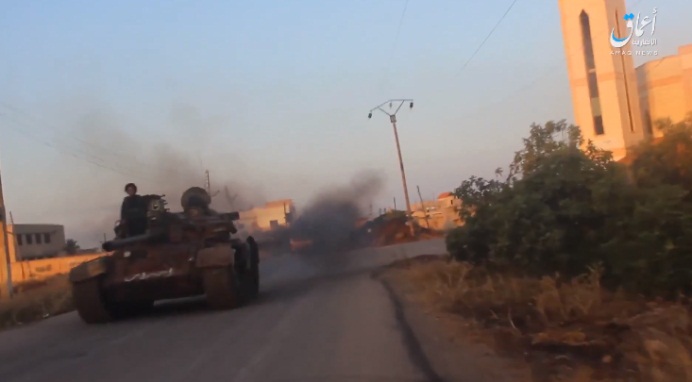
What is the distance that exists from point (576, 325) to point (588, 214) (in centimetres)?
402

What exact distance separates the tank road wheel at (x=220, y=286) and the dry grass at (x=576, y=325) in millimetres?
3774

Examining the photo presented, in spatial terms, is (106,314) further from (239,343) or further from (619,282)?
(619,282)

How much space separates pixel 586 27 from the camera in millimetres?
37594

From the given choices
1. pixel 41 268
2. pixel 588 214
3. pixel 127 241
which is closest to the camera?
pixel 588 214

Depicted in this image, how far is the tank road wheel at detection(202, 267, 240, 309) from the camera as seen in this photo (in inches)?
683

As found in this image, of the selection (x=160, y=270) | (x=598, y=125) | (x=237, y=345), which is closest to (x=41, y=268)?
(x=598, y=125)

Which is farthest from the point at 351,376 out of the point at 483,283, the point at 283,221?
the point at 283,221

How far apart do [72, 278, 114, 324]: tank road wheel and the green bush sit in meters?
7.23

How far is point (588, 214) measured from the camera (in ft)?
49.5

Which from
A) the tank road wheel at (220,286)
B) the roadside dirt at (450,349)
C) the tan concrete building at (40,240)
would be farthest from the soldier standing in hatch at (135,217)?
the tan concrete building at (40,240)

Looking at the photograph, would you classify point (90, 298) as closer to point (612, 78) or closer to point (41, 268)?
point (612, 78)

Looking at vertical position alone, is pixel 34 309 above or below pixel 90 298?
below

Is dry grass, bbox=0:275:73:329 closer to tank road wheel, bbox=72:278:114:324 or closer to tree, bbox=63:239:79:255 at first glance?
tank road wheel, bbox=72:278:114:324

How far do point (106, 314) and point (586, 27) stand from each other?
26415 millimetres
